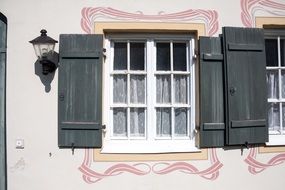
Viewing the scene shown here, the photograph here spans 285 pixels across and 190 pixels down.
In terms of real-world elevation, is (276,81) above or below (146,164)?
above

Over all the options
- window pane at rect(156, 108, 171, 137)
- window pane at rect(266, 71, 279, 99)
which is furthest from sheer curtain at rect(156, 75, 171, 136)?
window pane at rect(266, 71, 279, 99)

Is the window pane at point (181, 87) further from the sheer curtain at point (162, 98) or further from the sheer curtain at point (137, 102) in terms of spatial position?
the sheer curtain at point (137, 102)

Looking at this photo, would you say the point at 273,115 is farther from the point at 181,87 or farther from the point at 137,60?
the point at 137,60

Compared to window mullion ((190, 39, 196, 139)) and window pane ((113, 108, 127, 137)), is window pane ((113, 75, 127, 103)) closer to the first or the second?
window pane ((113, 108, 127, 137))

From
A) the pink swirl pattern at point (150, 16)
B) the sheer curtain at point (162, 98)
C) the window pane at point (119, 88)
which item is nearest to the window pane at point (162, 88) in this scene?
the sheer curtain at point (162, 98)

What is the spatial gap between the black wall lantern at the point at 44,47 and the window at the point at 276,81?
301 centimetres

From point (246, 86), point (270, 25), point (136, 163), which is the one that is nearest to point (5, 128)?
point (136, 163)

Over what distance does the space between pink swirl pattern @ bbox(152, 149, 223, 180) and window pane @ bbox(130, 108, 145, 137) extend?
1.71 ft

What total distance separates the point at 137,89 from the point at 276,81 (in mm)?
2018

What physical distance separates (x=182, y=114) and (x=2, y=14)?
9.10ft

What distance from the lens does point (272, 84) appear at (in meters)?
5.23

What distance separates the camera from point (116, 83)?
505cm

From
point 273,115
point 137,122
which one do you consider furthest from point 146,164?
point 273,115

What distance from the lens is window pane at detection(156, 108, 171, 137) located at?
16.6ft
